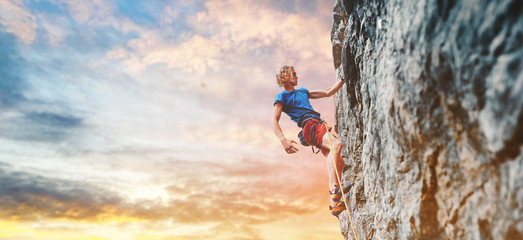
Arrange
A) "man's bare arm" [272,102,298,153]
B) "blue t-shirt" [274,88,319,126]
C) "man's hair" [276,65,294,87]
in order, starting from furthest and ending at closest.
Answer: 1. "man's hair" [276,65,294,87]
2. "blue t-shirt" [274,88,319,126]
3. "man's bare arm" [272,102,298,153]

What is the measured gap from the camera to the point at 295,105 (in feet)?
28.5

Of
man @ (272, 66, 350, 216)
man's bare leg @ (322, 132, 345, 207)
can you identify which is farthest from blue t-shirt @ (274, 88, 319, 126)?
man's bare leg @ (322, 132, 345, 207)

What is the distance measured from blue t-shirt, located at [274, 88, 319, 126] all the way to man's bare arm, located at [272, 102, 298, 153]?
0.17 m

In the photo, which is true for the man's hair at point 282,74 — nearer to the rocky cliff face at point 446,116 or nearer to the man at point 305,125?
the man at point 305,125

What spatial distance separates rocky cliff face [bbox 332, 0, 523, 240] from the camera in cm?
309

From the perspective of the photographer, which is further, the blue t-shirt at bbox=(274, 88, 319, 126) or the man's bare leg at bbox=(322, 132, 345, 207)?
the blue t-shirt at bbox=(274, 88, 319, 126)

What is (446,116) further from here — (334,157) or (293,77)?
(293,77)

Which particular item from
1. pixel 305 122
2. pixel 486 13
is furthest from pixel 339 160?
pixel 486 13

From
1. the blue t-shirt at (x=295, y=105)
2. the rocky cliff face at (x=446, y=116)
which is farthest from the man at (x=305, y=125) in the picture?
the rocky cliff face at (x=446, y=116)

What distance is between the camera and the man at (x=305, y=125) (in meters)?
8.25

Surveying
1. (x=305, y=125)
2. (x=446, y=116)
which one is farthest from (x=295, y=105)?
(x=446, y=116)

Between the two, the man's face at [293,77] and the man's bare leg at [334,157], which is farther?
the man's face at [293,77]

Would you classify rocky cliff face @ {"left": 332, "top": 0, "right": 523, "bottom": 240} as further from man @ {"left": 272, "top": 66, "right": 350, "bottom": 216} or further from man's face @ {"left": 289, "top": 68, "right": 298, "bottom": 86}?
man's face @ {"left": 289, "top": 68, "right": 298, "bottom": 86}

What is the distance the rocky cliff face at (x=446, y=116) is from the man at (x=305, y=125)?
5.31ft
